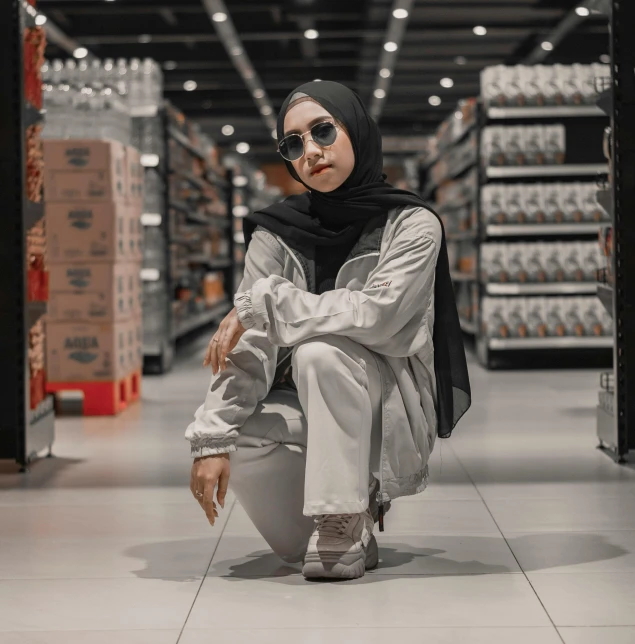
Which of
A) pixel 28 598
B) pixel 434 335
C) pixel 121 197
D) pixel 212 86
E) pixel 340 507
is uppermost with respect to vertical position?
pixel 212 86

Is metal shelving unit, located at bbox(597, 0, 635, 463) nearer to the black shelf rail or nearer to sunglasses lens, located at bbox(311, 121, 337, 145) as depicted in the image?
the black shelf rail

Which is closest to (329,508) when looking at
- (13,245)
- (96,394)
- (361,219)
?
(361,219)

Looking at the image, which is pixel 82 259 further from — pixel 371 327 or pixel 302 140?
pixel 371 327

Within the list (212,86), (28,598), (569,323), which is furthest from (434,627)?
(212,86)

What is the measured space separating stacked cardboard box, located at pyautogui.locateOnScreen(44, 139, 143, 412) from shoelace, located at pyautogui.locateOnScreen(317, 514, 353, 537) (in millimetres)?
3615

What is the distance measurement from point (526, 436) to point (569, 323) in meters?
3.27

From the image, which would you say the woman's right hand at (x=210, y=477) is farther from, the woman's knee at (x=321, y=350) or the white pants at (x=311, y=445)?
the woman's knee at (x=321, y=350)

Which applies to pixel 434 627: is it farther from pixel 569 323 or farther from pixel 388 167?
pixel 388 167

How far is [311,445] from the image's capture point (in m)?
2.66

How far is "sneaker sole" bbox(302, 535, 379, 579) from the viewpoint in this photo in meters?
2.74

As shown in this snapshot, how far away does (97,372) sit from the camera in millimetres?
6160

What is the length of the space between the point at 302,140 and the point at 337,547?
103cm

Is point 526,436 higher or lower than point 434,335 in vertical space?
lower

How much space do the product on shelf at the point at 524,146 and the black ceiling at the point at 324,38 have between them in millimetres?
3450
